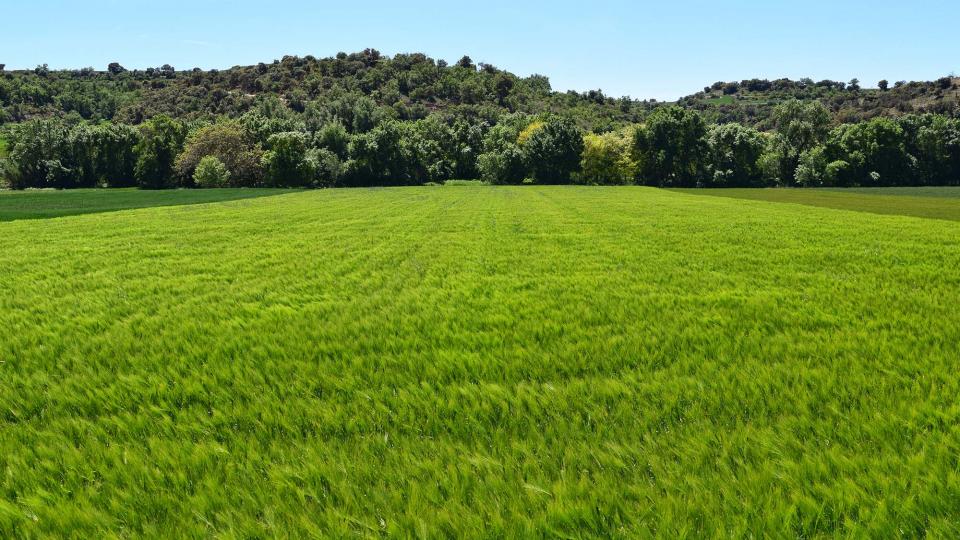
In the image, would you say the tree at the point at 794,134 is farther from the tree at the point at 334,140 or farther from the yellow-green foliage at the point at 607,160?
the tree at the point at 334,140

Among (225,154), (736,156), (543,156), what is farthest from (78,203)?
(736,156)

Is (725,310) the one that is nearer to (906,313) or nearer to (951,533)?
(906,313)

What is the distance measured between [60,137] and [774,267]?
129m

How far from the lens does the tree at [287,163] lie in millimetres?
95625

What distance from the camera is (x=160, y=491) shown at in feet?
11.2

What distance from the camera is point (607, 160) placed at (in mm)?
105312

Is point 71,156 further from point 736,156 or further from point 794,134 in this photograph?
point 794,134

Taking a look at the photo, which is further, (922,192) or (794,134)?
(794,134)

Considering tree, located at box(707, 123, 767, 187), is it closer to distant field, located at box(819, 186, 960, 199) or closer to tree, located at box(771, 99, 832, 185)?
tree, located at box(771, 99, 832, 185)

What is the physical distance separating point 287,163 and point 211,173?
43.8 ft

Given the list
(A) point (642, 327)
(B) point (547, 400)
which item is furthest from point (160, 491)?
(A) point (642, 327)

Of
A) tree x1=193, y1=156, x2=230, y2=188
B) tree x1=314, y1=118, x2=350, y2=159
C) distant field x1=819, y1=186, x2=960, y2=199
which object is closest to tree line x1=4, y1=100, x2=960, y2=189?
tree x1=193, y1=156, x2=230, y2=188

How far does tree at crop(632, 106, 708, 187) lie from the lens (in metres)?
101

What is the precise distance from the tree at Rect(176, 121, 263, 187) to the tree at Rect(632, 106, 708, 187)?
256 ft
